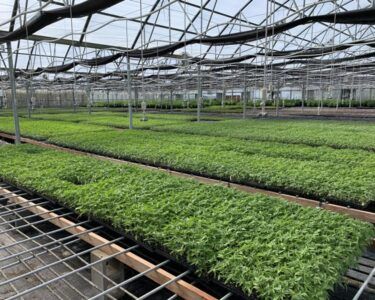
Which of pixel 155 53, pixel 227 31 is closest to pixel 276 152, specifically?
pixel 155 53

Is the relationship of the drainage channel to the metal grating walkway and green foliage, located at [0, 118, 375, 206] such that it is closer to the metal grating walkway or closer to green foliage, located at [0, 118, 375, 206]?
the metal grating walkway

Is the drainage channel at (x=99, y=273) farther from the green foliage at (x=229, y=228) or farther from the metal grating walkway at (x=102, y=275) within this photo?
the green foliage at (x=229, y=228)

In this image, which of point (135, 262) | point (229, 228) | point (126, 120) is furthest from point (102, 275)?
point (126, 120)

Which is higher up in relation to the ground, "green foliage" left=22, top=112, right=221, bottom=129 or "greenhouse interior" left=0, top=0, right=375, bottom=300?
"green foliage" left=22, top=112, right=221, bottom=129

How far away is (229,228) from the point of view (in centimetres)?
295

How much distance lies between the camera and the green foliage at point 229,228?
2.27 m

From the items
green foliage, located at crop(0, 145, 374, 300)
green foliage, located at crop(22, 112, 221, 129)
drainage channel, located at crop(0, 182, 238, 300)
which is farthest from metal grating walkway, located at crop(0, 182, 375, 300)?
green foliage, located at crop(22, 112, 221, 129)

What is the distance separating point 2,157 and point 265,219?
5.59m

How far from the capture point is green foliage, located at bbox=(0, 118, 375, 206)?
4.23 metres

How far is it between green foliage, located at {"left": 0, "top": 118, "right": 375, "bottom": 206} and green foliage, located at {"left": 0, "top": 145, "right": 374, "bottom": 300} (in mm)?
782

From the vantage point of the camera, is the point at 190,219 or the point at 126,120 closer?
the point at 190,219

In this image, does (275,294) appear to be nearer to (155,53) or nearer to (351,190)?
(351,190)

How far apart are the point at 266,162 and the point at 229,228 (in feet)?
9.57

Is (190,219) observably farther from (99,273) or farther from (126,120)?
(126,120)
